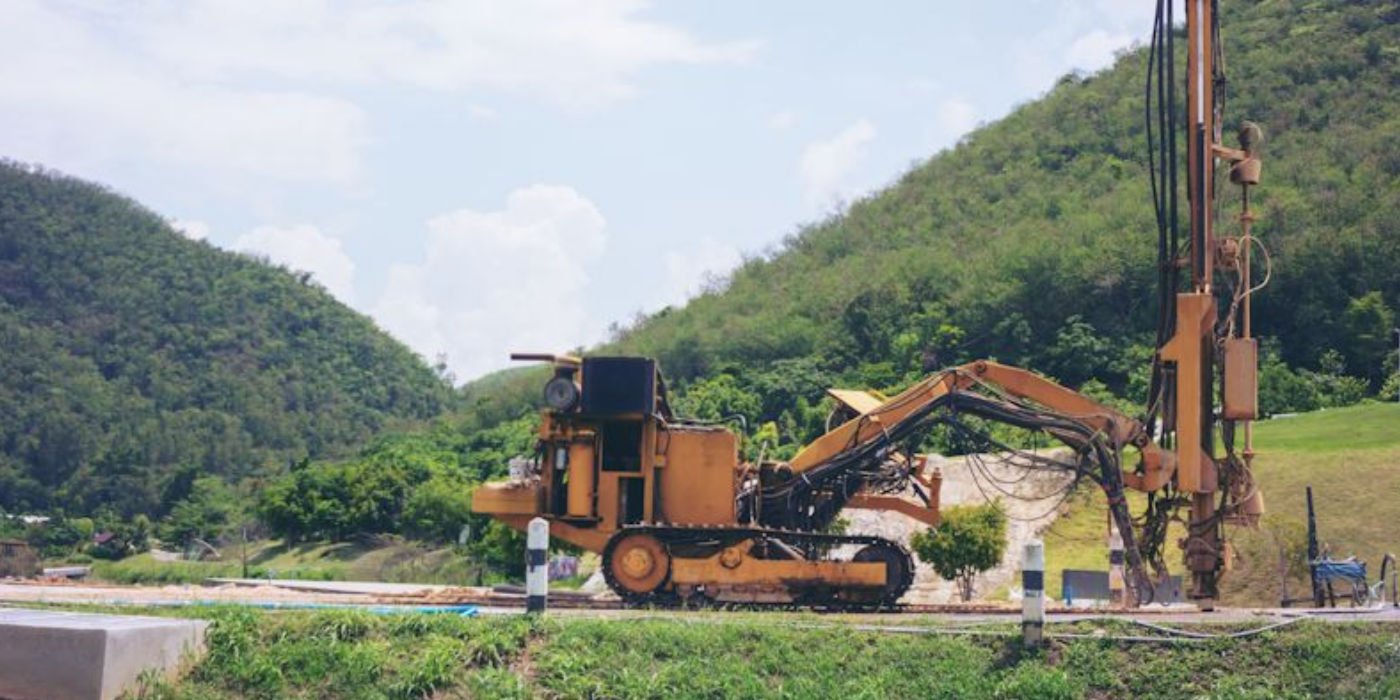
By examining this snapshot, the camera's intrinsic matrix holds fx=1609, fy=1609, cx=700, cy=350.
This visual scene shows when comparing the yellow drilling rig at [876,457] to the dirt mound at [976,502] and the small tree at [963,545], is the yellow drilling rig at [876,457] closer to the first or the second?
the small tree at [963,545]

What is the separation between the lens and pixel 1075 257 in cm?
6994

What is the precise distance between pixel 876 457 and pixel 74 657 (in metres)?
10.7

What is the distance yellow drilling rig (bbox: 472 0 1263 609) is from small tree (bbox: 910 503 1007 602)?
882 centimetres

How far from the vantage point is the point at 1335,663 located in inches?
517

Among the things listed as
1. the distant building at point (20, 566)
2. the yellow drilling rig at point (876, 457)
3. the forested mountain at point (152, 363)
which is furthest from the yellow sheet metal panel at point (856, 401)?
the forested mountain at point (152, 363)

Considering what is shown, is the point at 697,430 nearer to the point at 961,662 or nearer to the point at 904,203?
the point at 961,662

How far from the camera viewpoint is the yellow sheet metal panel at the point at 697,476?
19.8 m

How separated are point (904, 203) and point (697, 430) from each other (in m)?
81.0

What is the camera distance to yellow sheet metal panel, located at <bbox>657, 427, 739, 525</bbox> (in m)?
19.8

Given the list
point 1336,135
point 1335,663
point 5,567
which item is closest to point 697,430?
point 1335,663

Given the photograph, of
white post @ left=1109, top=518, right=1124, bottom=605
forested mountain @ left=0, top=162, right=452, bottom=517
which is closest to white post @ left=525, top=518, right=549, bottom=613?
white post @ left=1109, top=518, right=1124, bottom=605

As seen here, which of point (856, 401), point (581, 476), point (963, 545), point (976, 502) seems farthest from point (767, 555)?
point (976, 502)

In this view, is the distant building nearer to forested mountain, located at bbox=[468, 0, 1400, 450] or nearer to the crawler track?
the crawler track

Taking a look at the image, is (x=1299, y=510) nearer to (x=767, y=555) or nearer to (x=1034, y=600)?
(x=767, y=555)
